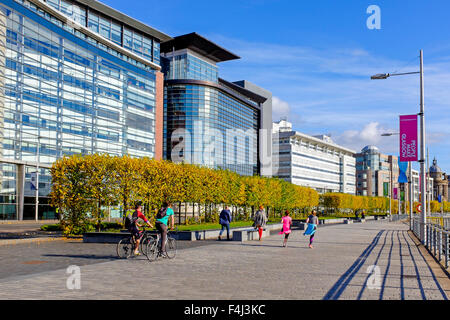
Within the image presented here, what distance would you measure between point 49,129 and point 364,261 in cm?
5288

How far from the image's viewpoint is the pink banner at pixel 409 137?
20.9 metres

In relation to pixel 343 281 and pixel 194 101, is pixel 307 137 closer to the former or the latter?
pixel 194 101

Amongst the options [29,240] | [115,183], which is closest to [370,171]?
[115,183]

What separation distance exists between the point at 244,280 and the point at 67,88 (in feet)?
193

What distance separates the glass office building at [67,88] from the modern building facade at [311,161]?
219ft

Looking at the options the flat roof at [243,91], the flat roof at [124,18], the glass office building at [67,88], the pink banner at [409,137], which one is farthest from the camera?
the flat roof at [243,91]

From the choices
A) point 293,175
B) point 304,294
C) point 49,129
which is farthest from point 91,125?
point 293,175

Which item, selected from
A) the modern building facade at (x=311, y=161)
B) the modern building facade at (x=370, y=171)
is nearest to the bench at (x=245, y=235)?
the modern building facade at (x=311, y=161)

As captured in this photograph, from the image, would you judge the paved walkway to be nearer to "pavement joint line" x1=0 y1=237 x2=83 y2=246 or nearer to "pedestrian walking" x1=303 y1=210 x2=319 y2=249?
"pedestrian walking" x1=303 y1=210 x2=319 y2=249

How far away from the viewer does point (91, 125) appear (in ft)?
225

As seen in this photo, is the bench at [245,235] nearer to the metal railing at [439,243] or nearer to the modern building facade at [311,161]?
the metal railing at [439,243]

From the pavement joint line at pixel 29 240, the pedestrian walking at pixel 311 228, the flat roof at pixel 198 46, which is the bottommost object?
the pavement joint line at pixel 29 240

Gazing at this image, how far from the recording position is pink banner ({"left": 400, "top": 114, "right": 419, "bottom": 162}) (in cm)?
2094

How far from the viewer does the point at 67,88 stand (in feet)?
207
